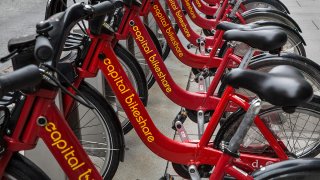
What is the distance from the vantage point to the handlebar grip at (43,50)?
55.7 inches

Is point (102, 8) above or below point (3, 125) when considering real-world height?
above

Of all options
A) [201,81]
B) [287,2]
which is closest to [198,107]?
[201,81]

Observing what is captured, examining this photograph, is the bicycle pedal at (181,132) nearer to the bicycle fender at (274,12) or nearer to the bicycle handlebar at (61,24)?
the bicycle handlebar at (61,24)

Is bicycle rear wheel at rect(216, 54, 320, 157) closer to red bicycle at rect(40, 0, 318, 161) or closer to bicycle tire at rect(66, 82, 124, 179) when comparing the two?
red bicycle at rect(40, 0, 318, 161)

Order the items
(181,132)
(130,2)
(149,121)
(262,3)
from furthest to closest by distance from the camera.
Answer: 1. (262,3)
2. (130,2)
3. (181,132)
4. (149,121)

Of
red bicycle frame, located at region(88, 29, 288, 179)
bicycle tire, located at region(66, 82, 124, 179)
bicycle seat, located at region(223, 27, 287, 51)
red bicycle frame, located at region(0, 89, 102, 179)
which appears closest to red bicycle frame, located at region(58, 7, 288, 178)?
red bicycle frame, located at region(88, 29, 288, 179)

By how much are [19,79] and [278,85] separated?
34.2 inches

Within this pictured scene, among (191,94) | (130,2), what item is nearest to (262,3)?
(191,94)

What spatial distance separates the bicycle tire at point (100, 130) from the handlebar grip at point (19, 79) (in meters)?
0.94

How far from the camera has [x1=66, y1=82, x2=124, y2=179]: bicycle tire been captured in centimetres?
243

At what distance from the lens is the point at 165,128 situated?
145 inches

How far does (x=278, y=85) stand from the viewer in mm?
1526

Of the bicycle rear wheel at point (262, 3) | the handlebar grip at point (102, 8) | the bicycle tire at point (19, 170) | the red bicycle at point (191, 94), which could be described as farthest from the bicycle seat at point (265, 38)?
the bicycle rear wheel at point (262, 3)

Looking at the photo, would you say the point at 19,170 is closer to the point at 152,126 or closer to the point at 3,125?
the point at 3,125
